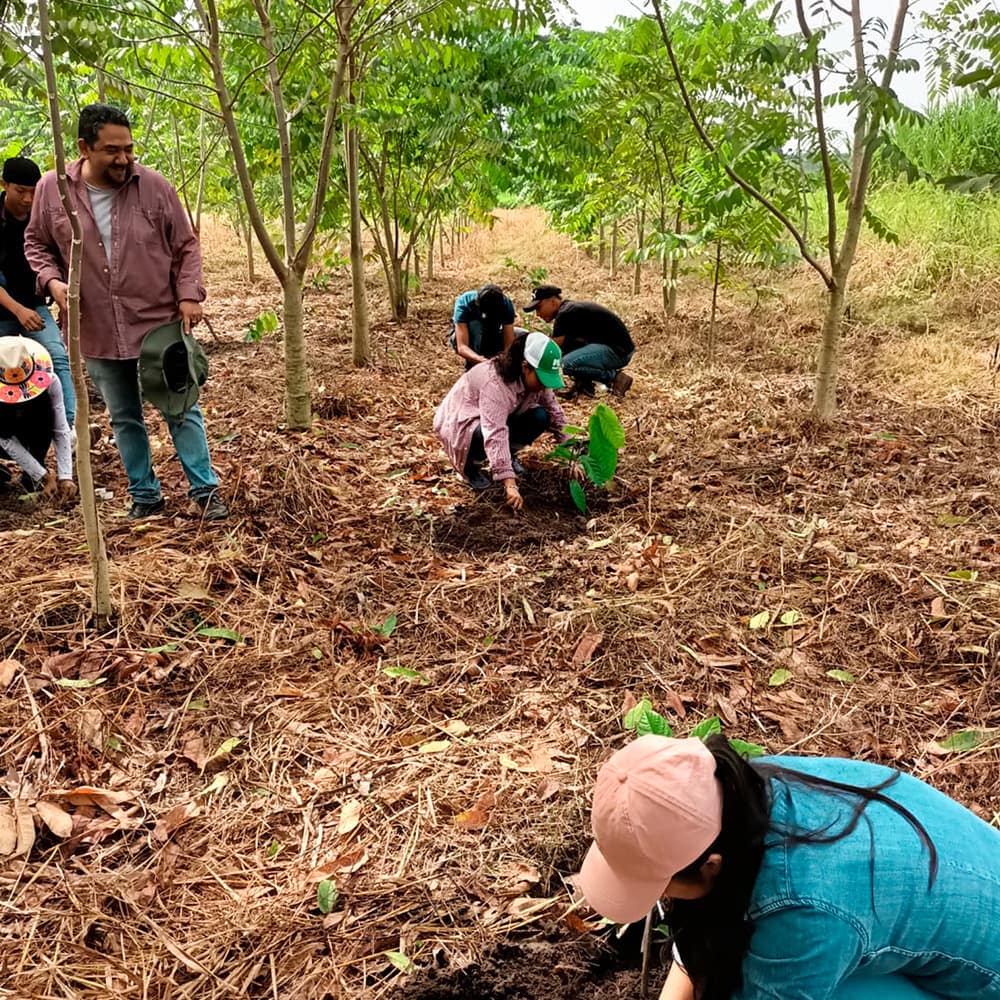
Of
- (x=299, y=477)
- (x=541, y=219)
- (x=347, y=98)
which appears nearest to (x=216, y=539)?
(x=299, y=477)

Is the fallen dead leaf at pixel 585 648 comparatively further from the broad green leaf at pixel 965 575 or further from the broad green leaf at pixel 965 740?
the broad green leaf at pixel 965 575

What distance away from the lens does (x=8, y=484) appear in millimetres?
4020

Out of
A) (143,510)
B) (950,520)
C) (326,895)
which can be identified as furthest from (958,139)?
(326,895)

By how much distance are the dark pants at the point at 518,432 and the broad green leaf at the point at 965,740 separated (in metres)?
2.44

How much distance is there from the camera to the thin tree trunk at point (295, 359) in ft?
15.0

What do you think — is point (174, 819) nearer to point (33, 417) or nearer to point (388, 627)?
point (388, 627)

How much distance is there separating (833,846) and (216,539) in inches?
113

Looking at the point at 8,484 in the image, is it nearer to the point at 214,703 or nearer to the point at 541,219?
the point at 214,703

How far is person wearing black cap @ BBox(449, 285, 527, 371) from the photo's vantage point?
5.41 meters

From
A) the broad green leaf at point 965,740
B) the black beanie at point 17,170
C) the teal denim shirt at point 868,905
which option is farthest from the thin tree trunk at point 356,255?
the teal denim shirt at point 868,905

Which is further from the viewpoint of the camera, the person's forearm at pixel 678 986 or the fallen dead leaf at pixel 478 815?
the fallen dead leaf at pixel 478 815

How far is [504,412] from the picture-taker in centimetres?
396

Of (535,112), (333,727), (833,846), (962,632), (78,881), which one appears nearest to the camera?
(833,846)

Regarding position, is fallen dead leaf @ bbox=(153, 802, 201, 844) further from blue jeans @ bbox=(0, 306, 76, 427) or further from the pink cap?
blue jeans @ bbox=(0, 306, 76, 427)
